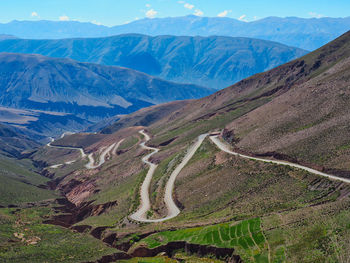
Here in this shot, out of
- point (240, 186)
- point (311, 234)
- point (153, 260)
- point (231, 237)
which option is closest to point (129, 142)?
point (240, 186)

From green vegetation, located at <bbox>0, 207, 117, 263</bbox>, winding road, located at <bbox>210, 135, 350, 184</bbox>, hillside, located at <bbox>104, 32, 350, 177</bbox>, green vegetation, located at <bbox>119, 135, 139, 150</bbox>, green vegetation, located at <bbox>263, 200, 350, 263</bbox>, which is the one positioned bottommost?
green vegetation, located at <bbox>0, 207, 117, 263</bbox>

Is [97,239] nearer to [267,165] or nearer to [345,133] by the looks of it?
[267,165]

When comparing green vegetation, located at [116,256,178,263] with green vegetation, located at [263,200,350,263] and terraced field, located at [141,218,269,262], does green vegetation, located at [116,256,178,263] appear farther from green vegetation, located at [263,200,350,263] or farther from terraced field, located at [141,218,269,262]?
green vegetation, located at [263,200,350,263]

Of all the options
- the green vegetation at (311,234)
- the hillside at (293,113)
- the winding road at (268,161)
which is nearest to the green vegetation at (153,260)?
the green vegetation at (311,234)

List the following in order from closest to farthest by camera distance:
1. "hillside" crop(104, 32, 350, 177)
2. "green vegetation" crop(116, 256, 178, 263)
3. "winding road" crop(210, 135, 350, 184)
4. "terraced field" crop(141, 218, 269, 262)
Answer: "terraced field" crop(141, 218, 269, 262) → "green vegetation" crop(116, 256, 178, 263) → "winding road" crop(210, 135, 350, 184) → "hillside" crop(104, 32, 350, 177)

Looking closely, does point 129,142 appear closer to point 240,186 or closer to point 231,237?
point 240,186

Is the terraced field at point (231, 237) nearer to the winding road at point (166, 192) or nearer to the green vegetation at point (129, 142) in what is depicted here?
the winding road at point (166, 192)

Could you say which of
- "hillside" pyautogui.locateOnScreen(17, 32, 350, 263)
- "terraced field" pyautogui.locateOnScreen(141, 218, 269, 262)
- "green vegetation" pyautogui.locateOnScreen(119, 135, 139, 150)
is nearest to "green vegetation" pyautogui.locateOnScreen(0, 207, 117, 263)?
"hillside" pyautogui.locateOnScreen(17, 32, 350, 263)
